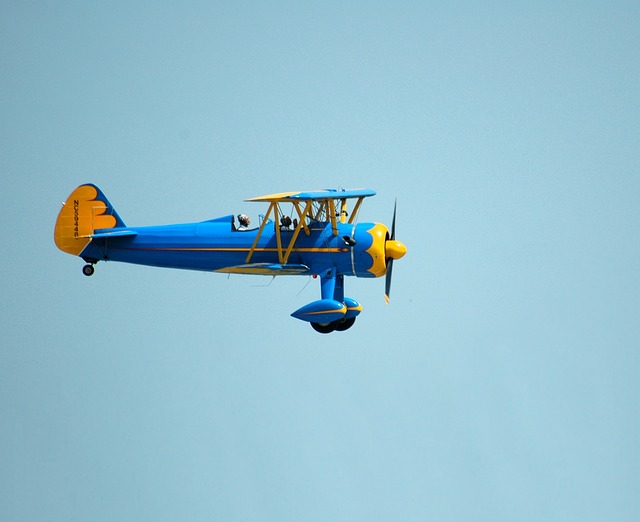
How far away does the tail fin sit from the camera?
37.4m

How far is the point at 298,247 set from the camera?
1406 inches

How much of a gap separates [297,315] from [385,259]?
9.65 feet

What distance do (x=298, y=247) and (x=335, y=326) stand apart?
2281 mm

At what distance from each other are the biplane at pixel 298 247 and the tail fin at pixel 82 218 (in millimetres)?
477

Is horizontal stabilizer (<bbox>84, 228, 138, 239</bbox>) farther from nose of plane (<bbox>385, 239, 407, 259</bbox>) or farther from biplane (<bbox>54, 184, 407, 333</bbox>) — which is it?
nose of plane (<bbox>385, 239, 407, 259</bbox>)

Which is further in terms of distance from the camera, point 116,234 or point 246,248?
point 116,234

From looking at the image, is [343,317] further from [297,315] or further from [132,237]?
[132,237]

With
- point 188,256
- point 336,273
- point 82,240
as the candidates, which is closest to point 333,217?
point 336,273

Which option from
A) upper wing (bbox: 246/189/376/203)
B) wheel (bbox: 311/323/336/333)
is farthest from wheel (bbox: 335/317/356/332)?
upper wing (bbox: 246/189/376/203)

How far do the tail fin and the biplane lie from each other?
477mm

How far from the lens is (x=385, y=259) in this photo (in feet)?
118

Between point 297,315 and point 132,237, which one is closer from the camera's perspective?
point 297,315

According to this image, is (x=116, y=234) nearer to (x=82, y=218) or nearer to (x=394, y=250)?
(x=82, y=218)

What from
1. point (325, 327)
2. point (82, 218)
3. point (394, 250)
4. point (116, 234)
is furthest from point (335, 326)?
point (82, 218)
